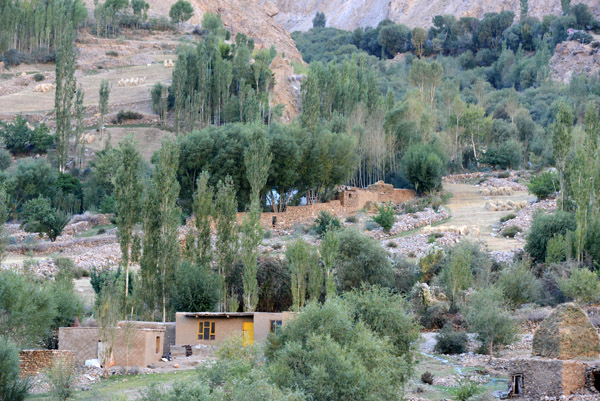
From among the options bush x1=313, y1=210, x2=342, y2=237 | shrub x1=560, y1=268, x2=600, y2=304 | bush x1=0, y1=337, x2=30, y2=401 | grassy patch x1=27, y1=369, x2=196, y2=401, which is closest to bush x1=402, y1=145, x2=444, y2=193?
bush x1=313, y1=210, x2=342, y2=237

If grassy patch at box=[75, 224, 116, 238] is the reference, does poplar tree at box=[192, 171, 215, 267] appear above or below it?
above

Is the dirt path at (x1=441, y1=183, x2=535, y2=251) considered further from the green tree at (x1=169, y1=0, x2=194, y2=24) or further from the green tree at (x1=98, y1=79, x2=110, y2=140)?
the green tree at (x1=169, y1=0, x2=194, y2=24)

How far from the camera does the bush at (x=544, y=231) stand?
39.3 m

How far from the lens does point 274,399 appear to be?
14.6m

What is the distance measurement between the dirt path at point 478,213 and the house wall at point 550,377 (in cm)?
2215

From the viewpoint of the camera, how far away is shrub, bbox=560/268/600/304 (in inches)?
1225

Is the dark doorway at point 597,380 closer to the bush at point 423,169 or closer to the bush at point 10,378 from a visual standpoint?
the bush at point 10,378

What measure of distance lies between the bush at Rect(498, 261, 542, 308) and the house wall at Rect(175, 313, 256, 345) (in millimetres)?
11307

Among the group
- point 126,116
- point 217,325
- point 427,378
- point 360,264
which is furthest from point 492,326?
point 126,116

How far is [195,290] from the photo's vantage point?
3180cm

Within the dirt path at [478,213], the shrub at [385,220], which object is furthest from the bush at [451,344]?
the shrub at [385,220]

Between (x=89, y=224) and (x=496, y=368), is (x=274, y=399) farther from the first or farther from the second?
(x=89, y=224)

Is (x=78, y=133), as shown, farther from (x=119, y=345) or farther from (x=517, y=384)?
(x=517, y=384)

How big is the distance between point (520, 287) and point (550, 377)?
14016mm
